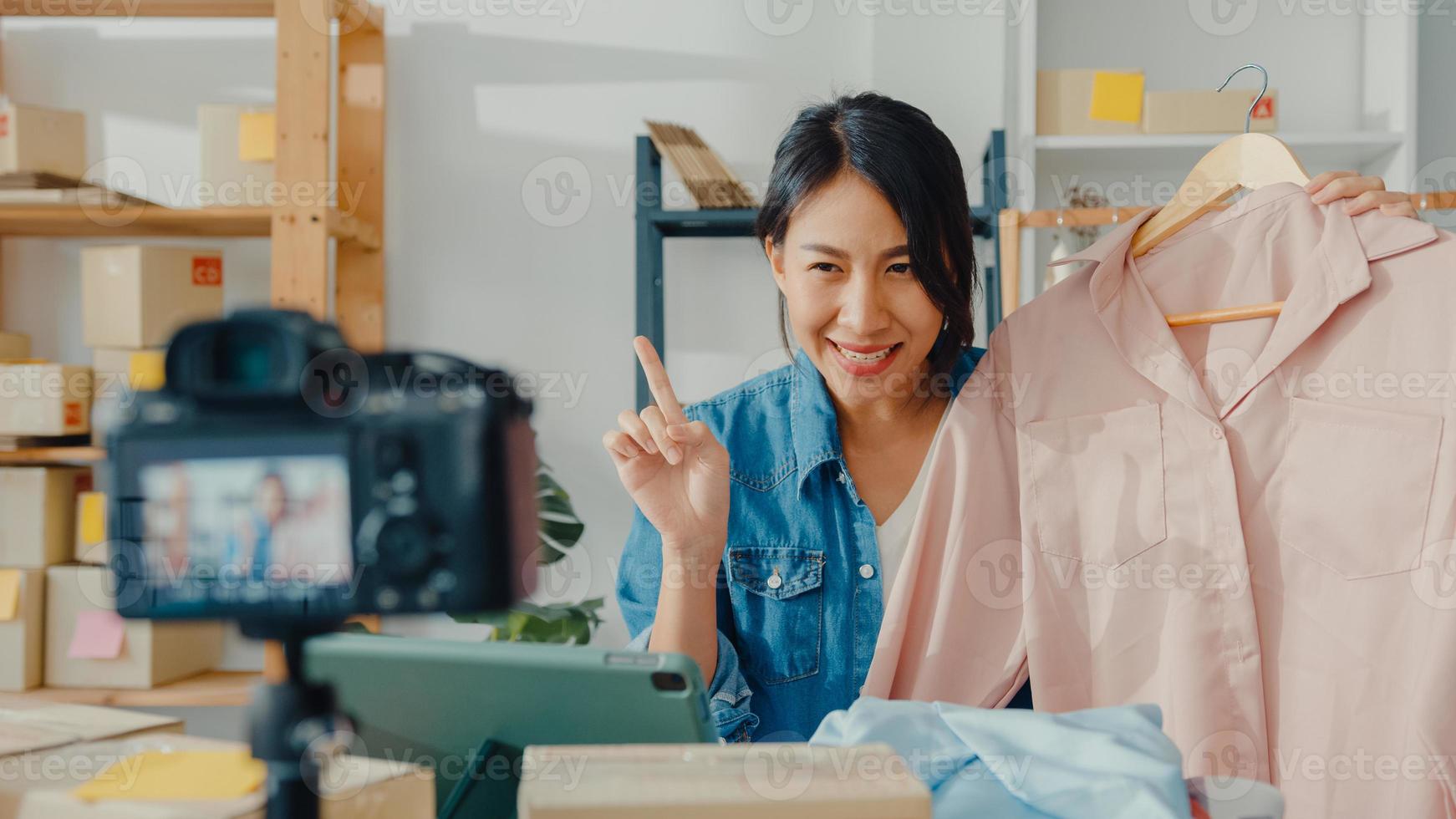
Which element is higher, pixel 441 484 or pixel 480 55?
pixel 480 55

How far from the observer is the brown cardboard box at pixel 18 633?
2199 millimetres

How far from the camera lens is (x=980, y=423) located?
4.13 ft

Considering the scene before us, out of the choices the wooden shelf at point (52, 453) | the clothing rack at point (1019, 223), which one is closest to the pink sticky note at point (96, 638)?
the wooden shelf at point (52, 453)

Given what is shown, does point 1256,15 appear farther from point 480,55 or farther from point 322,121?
point 322,121

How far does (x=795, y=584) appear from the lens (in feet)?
4.29

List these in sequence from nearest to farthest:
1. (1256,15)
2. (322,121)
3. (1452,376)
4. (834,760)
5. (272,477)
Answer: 1. (272,477)
2. (834,760)
3. (1452,376)
4. (322,121)
5. (1256,15)

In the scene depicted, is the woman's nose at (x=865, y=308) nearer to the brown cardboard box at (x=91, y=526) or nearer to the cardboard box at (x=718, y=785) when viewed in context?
the cardboard box at (x=718, y=785)

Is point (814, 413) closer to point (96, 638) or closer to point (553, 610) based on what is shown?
point (553, 610)

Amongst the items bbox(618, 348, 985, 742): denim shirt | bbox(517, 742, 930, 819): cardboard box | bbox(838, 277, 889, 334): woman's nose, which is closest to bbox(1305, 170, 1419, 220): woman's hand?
bbox(838, 277, 889, 334): woman's nose

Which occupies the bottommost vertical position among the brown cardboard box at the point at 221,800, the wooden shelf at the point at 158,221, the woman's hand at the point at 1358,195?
the brown cardboard box at the point at 221,800

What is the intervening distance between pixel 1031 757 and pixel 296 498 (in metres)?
0.51

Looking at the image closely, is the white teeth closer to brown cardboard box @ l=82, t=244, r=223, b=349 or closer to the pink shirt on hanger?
the pink shirt on hanger

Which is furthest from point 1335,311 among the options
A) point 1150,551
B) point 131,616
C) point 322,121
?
point 322,121

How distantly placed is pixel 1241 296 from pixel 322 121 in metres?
1.76
